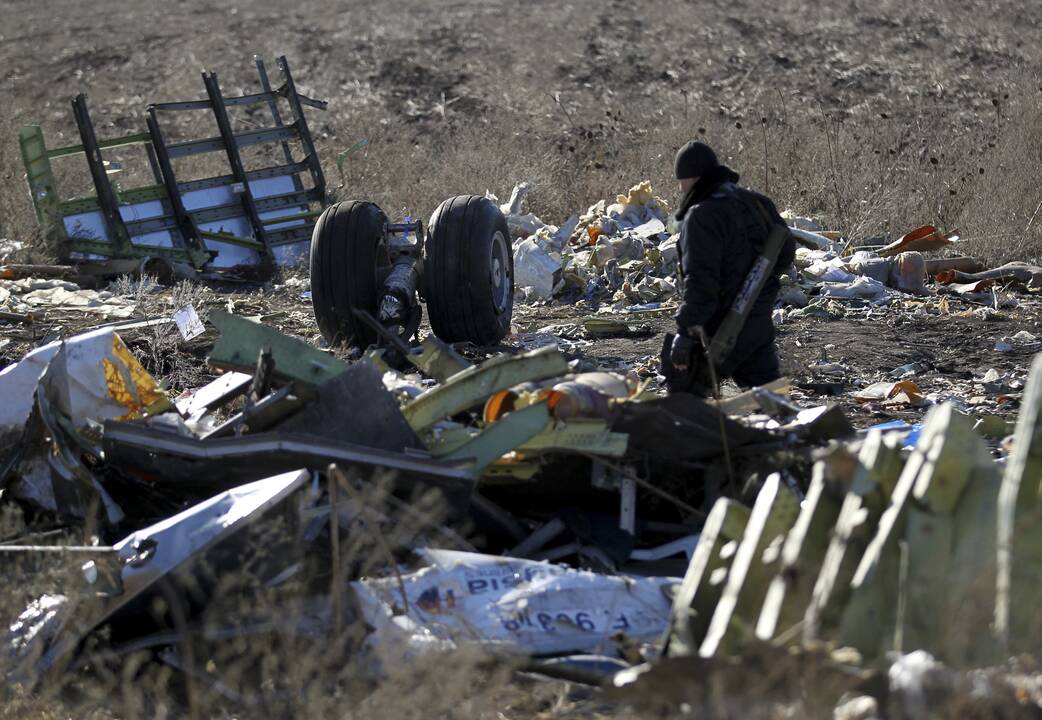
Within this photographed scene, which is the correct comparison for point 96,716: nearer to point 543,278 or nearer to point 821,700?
point 821,700

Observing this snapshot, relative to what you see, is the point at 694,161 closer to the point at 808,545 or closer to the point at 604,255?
the point at 808,545

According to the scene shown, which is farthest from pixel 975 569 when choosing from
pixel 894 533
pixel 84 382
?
pixel 84 382

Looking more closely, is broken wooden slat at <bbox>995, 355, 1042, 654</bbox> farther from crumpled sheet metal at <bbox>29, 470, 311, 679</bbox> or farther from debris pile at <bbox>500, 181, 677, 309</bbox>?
debris pile at <bbox>500, 181, 677, 309</bbox>

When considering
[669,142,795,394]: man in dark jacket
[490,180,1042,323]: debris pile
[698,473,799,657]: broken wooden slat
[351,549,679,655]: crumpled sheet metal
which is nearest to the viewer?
[698,473,799,657]: broken wooden slat

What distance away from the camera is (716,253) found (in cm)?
546

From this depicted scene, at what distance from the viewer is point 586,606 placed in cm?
360

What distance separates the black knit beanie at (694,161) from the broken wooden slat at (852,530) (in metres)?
2.59

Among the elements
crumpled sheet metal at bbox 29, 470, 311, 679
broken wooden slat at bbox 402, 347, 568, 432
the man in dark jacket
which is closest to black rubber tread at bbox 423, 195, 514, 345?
the man in dark jacket

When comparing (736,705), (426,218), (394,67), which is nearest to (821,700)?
(736,705)

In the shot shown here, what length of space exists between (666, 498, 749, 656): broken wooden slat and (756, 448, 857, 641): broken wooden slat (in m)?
0.22

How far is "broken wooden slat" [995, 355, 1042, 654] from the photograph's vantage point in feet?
8.91

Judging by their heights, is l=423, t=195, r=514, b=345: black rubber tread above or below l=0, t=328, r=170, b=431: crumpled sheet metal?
below

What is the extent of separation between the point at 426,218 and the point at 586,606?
395 inches

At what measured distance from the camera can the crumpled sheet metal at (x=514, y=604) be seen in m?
3.45
